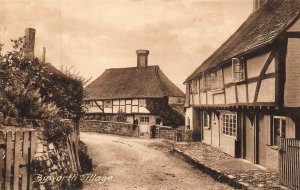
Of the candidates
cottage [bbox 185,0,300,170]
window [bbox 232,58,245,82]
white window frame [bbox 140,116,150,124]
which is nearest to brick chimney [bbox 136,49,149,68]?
white window frame [bbox 140,116,150,124]

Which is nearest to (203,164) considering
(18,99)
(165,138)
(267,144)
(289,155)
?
(267,144)

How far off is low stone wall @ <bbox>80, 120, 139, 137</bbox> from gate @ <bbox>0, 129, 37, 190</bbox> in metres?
21.0

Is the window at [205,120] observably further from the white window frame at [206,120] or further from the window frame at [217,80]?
the window frame at [217,80]

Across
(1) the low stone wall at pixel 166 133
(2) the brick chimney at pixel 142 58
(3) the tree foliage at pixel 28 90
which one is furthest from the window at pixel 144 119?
(3) the tree foliage at pixel 28 90

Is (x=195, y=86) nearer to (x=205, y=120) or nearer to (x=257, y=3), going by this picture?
(x=205, y=120)

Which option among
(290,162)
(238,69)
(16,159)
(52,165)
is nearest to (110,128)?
(238,69)

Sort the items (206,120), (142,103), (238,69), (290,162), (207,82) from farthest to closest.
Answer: (142,103), (206,120), (207,82), (238,69), (290,162)

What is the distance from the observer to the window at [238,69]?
1359 centimetres

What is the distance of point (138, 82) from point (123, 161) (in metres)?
21.9

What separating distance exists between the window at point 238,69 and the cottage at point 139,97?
735 inches

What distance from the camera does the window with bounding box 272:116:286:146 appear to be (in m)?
11.2

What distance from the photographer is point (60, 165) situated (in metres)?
8.68

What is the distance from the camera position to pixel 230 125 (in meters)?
16.5

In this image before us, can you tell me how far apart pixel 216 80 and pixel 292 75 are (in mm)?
7107
